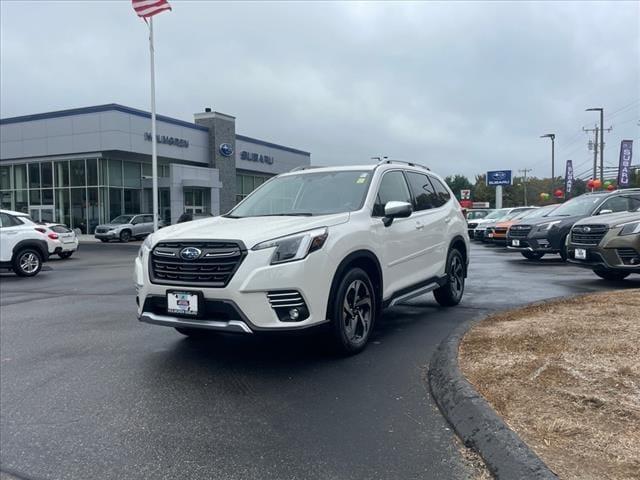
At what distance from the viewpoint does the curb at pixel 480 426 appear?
9.35 feet

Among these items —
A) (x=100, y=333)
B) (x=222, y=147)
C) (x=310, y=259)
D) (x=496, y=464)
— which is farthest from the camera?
(x=222, y=147)

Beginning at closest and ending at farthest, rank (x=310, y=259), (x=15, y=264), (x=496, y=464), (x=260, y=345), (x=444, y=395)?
(x=496, y=464) → (x=444, y=395) → (x=310, y=259) → (x=260, y=345) → (x=15, y=264)

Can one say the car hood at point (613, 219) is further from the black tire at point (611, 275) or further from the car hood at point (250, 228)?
the car hood at point (250, 228)

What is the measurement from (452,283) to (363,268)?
8.92 feet

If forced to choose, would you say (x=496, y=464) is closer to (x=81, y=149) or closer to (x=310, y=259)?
(x=310, y=259)

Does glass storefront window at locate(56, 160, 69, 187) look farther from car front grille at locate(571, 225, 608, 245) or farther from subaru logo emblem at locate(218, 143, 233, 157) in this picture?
car front grille at locate(571, 225, 608, 245)

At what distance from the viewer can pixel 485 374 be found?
4.22 m

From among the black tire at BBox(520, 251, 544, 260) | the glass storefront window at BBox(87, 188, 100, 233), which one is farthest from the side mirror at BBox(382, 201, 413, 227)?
the glass storefront window at BBox(87, 188, 100, 233)

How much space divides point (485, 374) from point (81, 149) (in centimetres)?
3415

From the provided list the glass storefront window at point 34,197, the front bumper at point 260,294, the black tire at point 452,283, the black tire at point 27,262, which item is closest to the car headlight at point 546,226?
the black tire at point 452,283

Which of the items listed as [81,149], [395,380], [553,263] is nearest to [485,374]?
[395,380]

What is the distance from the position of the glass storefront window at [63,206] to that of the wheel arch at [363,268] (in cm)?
3507

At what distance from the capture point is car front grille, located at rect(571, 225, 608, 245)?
9.68 meters

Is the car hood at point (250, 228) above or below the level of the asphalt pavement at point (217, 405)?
above
